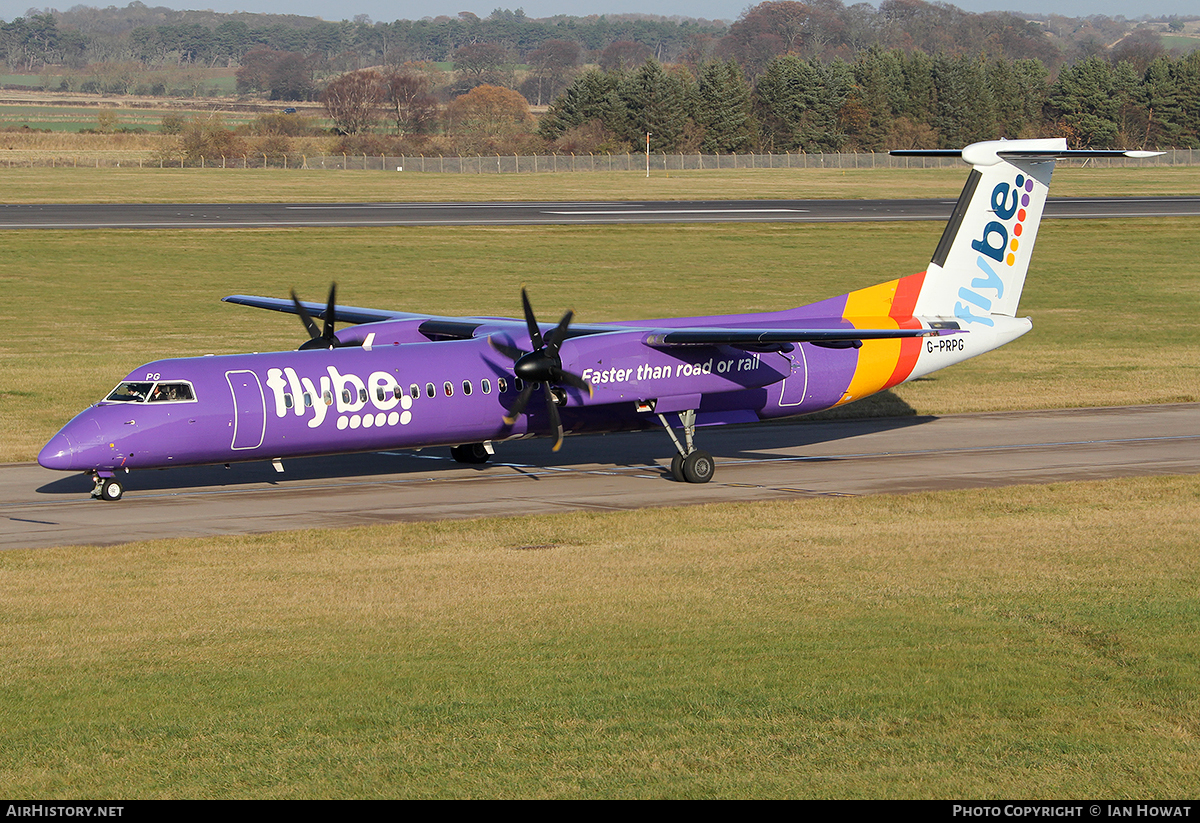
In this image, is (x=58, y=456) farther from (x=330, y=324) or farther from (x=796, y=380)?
(x=796, y=380)

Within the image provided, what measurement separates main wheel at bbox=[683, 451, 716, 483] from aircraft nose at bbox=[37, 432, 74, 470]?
38.5 ft

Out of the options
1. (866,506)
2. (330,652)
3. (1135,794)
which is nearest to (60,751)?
(330,652)

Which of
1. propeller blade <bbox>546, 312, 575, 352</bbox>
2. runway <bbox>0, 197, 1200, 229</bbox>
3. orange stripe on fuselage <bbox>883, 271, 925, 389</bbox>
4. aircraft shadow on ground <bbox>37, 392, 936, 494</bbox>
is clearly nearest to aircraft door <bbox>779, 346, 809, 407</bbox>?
aircraft shadow on ground <bbox>37, 392, 936, 494</bbox>

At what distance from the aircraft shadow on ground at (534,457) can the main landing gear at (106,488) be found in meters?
1.34

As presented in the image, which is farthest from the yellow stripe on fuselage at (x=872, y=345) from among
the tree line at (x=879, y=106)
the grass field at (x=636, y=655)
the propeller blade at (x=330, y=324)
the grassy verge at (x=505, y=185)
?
the tree line at (x=879, y=106)

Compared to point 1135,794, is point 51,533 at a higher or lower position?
lower

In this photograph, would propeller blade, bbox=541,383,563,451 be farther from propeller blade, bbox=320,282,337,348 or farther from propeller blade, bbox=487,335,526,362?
propeller blade, bbox=320,282,337,348

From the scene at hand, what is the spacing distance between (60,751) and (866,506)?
16.1 m

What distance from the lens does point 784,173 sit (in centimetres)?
12575

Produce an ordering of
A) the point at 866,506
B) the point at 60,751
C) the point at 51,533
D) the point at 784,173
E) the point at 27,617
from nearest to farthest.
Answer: the point at 60,751 < the point at 27,617 < the point at 51,533 < the point at 866,506 < the point at 784,173

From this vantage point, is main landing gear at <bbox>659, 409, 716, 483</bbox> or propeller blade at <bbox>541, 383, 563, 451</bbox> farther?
main landing gear at <bbox>659, 409, 716, 483</bbox>

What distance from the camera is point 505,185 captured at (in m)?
109

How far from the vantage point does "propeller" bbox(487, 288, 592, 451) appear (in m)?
24.4

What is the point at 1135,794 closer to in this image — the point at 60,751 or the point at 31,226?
the point at 60,751
